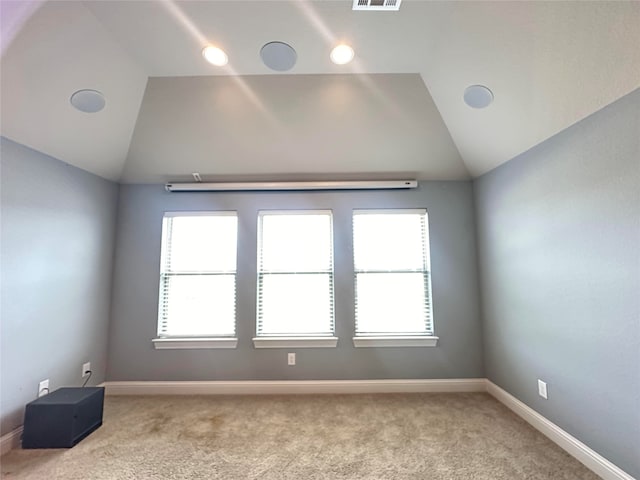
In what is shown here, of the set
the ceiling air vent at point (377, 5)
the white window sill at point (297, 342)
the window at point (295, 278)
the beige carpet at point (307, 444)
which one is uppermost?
the ceiling air vent at point (377, 5)

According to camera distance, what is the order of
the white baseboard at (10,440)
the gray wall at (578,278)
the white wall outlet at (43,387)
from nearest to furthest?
the gray wall at (578,278)
the white baseboard at (10,440)
the white wall outlet at (43,387)

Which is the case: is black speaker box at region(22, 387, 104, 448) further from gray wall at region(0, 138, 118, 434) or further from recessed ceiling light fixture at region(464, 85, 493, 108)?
recessed ceiling light fixture at region(464, 85, 493, 108)

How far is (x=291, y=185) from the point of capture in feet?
10.2

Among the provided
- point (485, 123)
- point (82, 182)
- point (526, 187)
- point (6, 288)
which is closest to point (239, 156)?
point (82, 182)

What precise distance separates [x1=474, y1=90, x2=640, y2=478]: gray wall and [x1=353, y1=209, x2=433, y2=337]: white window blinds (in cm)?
73

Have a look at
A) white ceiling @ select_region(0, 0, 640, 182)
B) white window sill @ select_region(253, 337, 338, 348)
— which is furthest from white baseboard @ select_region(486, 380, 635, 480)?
white ceiling @ select_region(0, 0, 640, 182)

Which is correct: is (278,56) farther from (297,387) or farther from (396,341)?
(297,387)

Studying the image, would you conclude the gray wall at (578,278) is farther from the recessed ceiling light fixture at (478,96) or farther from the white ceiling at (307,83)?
the recessed ceiling light fixture at (478,96)

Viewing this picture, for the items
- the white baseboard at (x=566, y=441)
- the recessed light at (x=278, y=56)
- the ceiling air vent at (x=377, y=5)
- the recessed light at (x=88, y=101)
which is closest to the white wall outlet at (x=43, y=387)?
the recessed light at (x=88, y=101)

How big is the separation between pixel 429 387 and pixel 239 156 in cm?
314

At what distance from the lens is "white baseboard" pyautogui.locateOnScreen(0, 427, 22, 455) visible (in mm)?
2005

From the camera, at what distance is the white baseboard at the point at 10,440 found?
201cm

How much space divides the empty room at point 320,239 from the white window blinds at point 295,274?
0.03 m

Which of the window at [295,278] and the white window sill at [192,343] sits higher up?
the window at [295,278]
